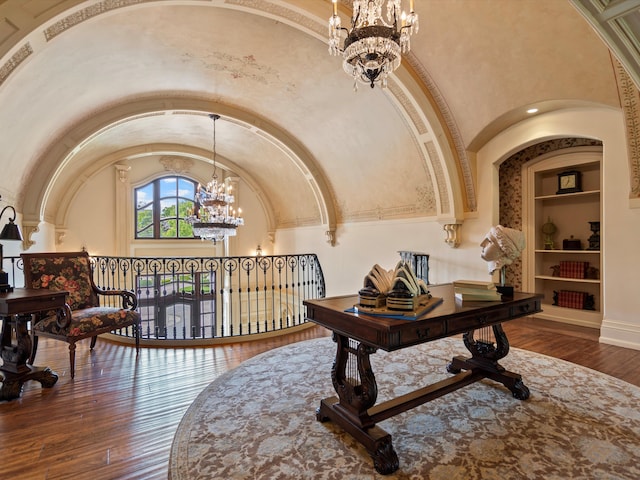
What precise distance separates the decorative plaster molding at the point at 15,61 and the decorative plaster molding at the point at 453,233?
18.6 ft

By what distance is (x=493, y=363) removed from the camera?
9.44ft

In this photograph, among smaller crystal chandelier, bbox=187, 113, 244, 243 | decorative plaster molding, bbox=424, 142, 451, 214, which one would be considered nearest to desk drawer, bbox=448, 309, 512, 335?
decorative plaster molding, bbox=424, 142, 451, 214

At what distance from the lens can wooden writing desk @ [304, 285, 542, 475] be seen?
185 cm

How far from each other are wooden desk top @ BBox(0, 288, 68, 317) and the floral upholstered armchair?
176mm

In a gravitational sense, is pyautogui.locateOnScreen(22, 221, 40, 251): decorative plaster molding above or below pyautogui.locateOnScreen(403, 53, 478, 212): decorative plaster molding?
below

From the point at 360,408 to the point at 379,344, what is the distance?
571 millimetres

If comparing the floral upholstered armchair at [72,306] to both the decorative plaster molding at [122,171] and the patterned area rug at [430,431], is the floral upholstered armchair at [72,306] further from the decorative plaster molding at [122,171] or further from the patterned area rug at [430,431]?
the decorative plaster molding at [122,171]

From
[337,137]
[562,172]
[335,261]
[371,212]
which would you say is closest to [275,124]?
[337,137]

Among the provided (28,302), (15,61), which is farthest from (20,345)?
(15,61)

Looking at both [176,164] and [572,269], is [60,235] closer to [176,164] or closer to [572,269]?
[176,164]

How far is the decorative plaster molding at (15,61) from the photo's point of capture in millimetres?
3053

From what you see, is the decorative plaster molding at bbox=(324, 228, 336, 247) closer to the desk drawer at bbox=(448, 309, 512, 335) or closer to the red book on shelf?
the red book on shelf

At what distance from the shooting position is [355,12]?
8.75 ft

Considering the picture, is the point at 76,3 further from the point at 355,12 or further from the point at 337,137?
the point at 337,137
